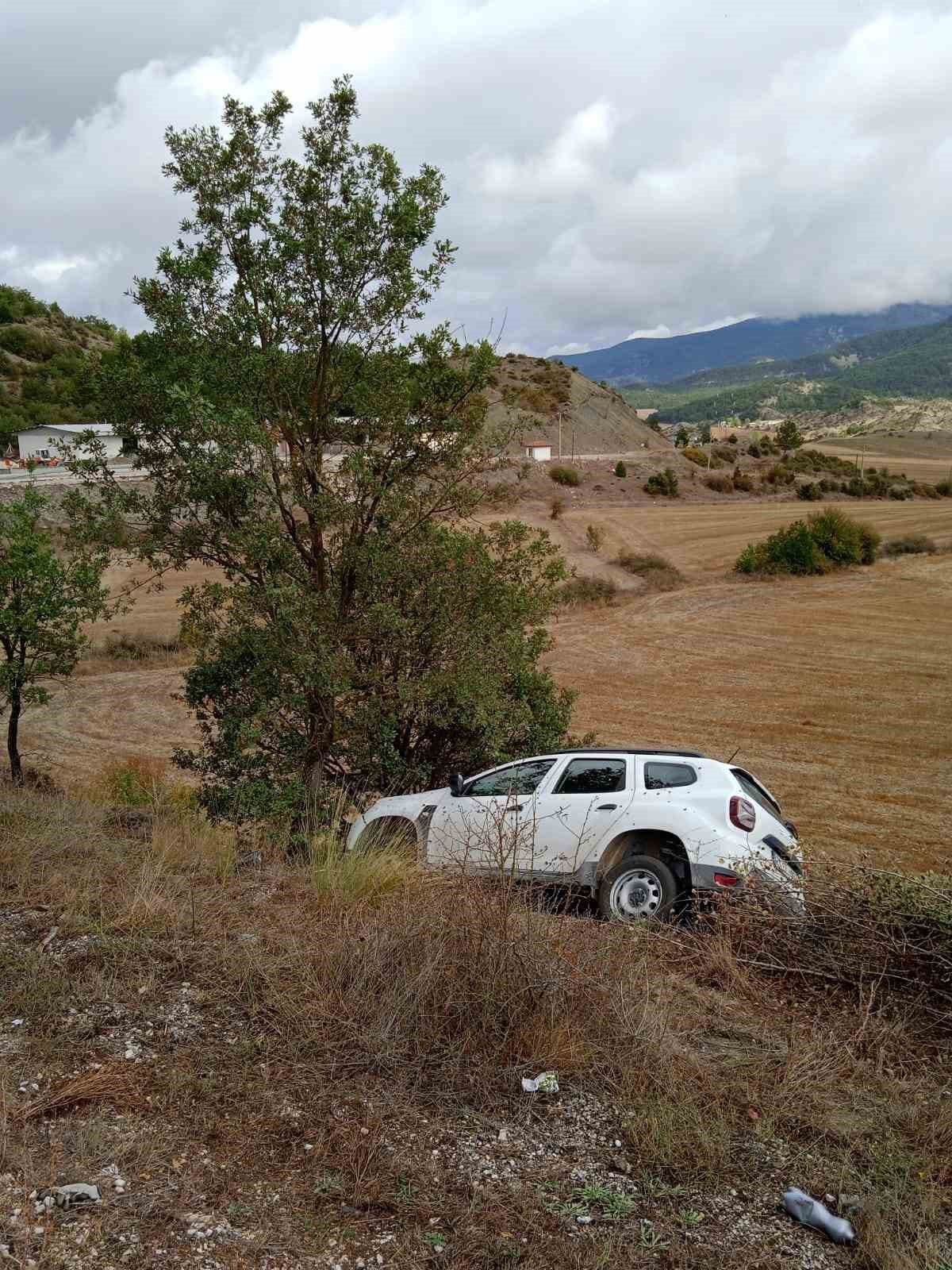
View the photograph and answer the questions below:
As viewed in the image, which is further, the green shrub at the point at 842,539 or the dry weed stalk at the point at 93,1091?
the green shrub at the point at 842,539

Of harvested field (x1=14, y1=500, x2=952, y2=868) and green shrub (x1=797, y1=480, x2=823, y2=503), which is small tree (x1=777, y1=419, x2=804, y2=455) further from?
harvested field (x1=14, y1=500, x2=952, y2=868)

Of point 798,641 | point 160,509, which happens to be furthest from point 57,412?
point 160,509

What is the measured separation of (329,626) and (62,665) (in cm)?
821

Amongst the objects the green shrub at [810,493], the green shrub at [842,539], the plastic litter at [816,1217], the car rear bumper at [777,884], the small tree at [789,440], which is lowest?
the plastic litter at [816,1217]

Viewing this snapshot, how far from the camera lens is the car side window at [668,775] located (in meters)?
8.22

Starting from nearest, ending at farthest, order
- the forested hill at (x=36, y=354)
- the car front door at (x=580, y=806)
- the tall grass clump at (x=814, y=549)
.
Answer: the car front door at (x=580, y=806), the tall grass clump at (x=814, y=549), the forested hill at (x=36, y=354)

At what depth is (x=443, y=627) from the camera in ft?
40.1

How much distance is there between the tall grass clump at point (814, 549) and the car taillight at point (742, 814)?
44732mm

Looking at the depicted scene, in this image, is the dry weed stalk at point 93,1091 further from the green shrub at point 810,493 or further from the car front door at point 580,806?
the green shrub at point 810,493

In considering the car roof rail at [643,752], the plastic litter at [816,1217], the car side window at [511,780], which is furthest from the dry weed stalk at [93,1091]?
the car roof rail at [643,752]

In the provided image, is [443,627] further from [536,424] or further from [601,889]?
[601,889]

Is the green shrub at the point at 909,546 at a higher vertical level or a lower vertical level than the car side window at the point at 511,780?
higher

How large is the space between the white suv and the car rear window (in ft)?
0.06

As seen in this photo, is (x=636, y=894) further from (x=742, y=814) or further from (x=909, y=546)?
(x=909, y=546)
